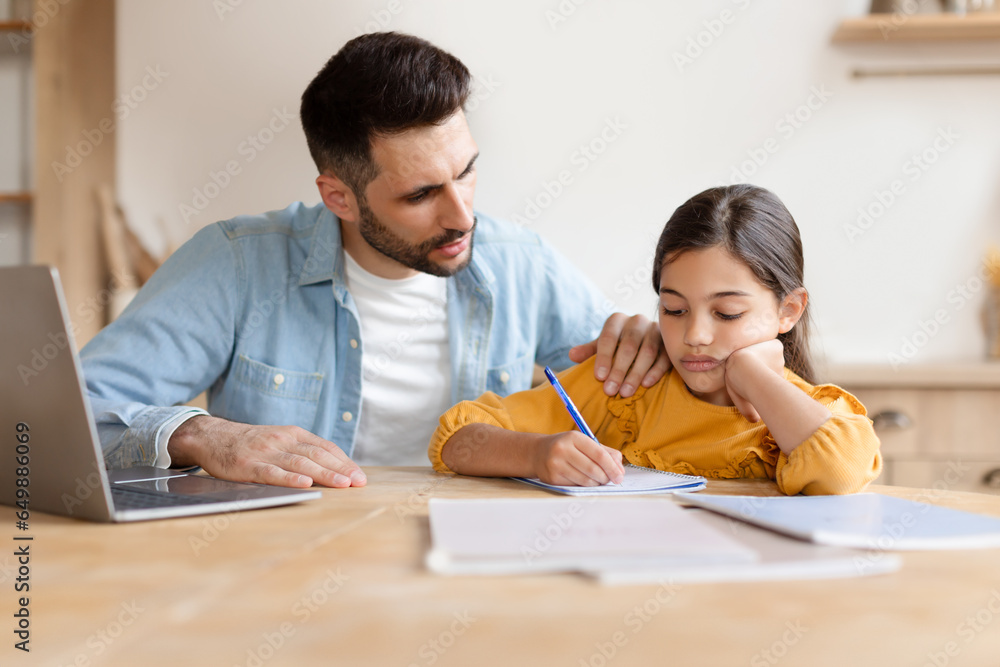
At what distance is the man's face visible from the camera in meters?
1.39

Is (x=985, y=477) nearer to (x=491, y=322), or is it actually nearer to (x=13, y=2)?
(x=491, y=322)

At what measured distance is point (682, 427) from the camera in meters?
1.15

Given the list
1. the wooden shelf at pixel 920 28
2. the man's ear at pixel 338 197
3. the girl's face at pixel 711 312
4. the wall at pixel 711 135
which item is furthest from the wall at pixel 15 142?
the wooden shelf at pixel 920 28

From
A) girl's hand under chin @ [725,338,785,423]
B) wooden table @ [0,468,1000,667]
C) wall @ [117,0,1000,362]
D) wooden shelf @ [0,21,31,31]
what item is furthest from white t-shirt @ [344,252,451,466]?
wooden shelf @ [0,21,31,31]

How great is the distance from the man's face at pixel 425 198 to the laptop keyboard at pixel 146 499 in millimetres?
768

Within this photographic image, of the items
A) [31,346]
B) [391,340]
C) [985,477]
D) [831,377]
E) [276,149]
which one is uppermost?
[276,149]

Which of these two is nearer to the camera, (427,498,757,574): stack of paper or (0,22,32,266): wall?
(427,498,757,574): stack of paper

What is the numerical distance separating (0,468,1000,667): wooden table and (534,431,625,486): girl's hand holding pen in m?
0.38

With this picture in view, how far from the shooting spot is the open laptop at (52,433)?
0.62 meters

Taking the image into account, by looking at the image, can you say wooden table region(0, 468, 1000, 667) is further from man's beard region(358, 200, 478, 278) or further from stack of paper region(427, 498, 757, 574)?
man's beard region(358, 200, 478, 278)

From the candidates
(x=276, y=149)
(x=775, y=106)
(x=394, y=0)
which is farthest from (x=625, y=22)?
(x=276, y=149)

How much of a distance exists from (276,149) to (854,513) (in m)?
2.46

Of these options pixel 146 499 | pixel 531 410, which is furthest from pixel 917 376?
pixel 146 499

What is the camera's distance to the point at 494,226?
1638 millimetres
